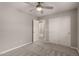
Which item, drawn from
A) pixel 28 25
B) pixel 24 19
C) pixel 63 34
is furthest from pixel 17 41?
pixel 63 34

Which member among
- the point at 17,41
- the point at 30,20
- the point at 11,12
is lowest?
the point at 17,41

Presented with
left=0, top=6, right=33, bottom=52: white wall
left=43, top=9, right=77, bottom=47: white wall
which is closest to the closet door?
left=43, top=9, right=77, bottom=47: white wall

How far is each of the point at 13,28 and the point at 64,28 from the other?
214 centimetres

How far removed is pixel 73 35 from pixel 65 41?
0.42 meters

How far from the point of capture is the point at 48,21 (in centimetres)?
304

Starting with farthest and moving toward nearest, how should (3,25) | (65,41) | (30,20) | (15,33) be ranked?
(30,20), (15,33), (65,41), (3,25)

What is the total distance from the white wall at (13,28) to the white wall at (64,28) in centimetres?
104

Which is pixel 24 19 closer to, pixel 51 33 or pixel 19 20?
pixel 19 20

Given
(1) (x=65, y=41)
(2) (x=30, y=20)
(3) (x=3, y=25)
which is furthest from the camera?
(2) (x=30, y=20)

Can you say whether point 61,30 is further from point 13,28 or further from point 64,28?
point 13,28

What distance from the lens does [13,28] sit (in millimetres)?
2721

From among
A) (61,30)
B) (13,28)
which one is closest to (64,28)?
(61,30)

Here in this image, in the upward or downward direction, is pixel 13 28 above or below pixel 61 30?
above

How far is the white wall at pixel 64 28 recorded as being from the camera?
262 centimetres
